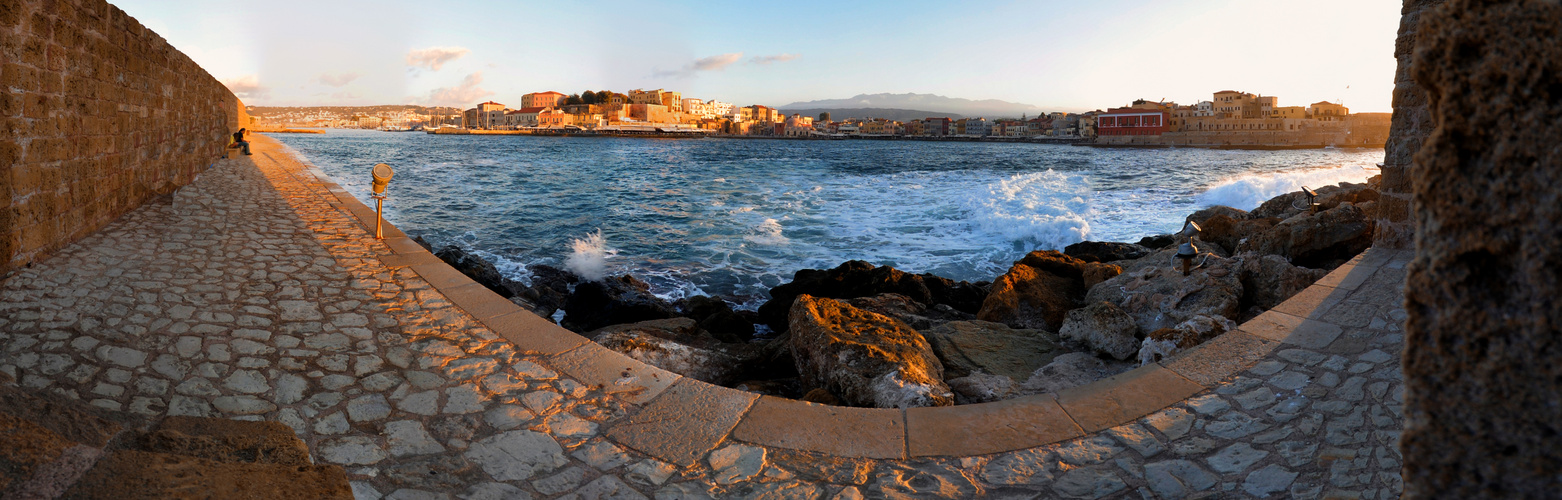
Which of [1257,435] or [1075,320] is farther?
[1075,320]

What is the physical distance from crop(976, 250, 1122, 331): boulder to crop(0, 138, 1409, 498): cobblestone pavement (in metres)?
1.97

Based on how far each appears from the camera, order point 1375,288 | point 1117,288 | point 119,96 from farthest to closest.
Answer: point 119,96
point 1117,288
point 1375,288

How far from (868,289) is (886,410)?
Answer: 446 centimetres

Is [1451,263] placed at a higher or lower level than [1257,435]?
higher

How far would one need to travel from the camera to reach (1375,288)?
4.52 meters

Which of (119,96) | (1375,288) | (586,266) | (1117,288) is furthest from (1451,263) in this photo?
(586,266)

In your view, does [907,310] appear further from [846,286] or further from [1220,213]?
[1220,213]

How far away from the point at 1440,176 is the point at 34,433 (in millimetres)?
3431

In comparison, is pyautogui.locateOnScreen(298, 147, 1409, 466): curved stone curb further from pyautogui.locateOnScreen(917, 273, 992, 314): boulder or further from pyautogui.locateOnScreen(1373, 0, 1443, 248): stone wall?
pyautogui.locateOnScreen(917, 273, 992, 314): boulder

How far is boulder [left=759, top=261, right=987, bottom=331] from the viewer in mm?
7320

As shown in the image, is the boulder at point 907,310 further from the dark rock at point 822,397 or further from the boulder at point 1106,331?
the dark rock at point 822,397

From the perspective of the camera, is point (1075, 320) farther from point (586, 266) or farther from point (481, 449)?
point (586, 266)

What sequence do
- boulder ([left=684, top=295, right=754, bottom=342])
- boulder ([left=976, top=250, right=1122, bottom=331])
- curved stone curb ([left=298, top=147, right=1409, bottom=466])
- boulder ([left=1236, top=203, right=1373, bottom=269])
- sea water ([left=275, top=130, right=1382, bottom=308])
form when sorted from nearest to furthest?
curved stone curb ([left=298, top=147, right=1409, bottom=466]), boulder ([left=976, top=250, right=1122, bottom=331]), boulder ([left=1236, top=203, right=1373, bottom=269]), boulder ([left=684, top=295, right=754, bottom=342]), sea water ([left=275, top=130, right=1382, bottom=308])

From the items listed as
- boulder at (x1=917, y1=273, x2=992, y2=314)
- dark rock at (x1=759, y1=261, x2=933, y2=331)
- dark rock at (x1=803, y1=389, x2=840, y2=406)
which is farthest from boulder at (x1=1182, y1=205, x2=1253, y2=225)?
dark rock at (x1=803, y1=389, x2=840, y2=406)
